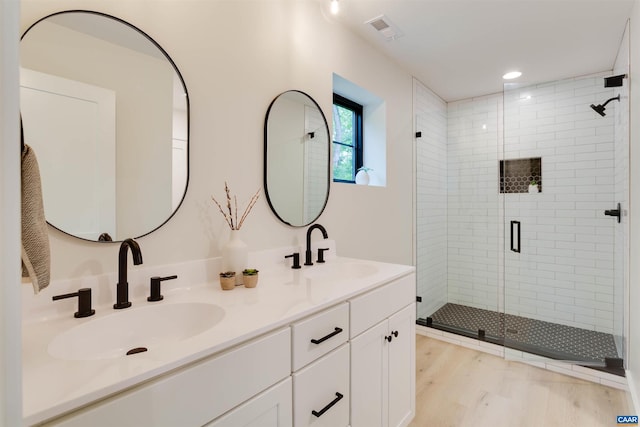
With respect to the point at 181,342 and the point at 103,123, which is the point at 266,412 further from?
the point at 103,123

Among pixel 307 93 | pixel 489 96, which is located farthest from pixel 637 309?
pixel 489 96

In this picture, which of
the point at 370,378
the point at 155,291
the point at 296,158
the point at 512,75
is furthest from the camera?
the point at 512,75

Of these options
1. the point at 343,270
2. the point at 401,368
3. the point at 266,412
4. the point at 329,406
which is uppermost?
the point at 343,270

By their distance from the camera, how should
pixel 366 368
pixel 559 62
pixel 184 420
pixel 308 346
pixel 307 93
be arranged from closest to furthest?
1. pixel 184 420
2. pixel 308 346
3. pixel 366 368
4. pixel 307 93
5. pixel 559 62

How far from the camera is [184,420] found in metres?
0.73

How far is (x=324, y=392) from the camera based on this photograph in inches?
44.2

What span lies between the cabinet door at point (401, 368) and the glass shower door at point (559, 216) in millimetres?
1430

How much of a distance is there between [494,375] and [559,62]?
2670mm

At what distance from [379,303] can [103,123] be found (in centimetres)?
131

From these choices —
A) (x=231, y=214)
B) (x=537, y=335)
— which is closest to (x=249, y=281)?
(x=231, y=214)

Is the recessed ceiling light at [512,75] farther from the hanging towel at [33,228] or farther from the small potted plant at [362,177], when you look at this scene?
the hanging towel at [33,228]

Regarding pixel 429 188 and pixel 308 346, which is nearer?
pixel 308 346

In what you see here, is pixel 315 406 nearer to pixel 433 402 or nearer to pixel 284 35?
pixel 433 402

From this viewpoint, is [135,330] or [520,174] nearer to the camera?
[135,330]
